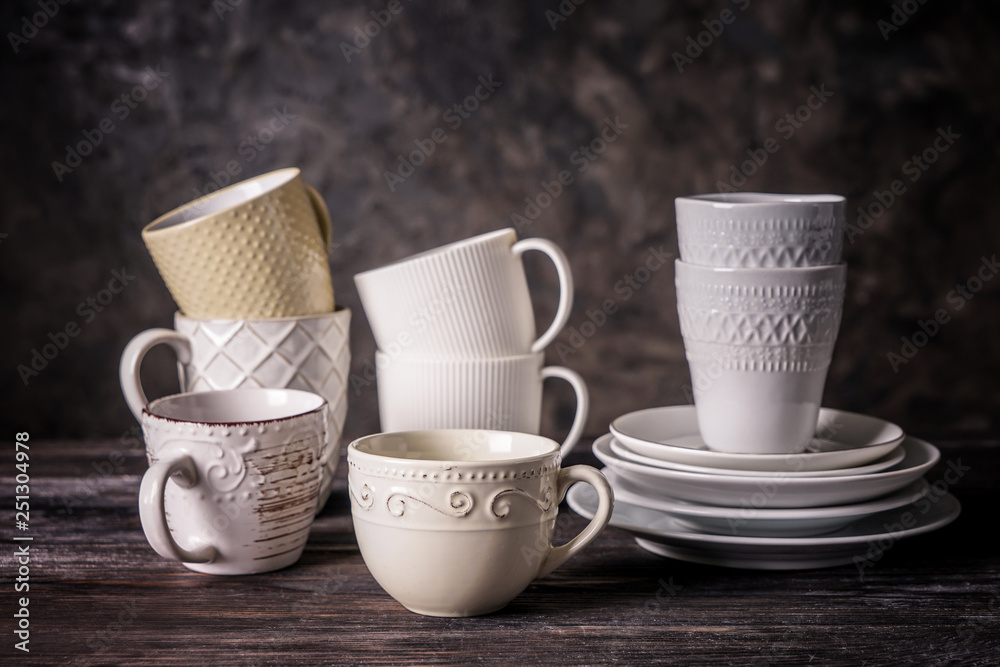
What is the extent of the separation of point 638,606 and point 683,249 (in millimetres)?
289

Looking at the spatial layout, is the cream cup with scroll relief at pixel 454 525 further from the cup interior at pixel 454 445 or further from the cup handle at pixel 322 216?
the cup handle at pixel 322 216

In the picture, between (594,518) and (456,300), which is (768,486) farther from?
(456,300)

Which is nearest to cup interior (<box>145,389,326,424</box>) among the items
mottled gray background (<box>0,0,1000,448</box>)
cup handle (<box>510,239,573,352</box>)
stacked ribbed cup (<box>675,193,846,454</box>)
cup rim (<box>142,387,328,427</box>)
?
cup rim (<box>142,387,328,427</box>)

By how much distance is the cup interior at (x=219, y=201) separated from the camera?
86 cm

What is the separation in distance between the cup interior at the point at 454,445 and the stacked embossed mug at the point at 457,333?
105mm

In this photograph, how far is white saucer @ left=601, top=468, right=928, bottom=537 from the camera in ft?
2.17

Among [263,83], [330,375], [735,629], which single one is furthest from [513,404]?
[263,83]

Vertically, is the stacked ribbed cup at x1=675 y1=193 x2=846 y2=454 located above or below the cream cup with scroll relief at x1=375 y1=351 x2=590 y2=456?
above

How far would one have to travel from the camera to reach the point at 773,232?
2.29 ft

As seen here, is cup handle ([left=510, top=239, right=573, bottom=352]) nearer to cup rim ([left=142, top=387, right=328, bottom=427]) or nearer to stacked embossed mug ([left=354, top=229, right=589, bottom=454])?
stacked embossed mug ([left=354, top=229, right=589, bottom=454])

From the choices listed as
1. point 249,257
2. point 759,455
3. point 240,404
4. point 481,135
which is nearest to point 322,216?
point 249,257

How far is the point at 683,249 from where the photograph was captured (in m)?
0.76

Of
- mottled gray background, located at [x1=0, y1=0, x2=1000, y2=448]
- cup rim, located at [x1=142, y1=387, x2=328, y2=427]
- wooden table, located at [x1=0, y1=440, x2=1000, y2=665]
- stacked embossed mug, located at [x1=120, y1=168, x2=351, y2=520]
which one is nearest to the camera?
wooden table, located at [x1=0, y1=440, x2=1000, y2=665]

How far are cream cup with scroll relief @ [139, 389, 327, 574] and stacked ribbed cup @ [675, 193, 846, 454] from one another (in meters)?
0.31
